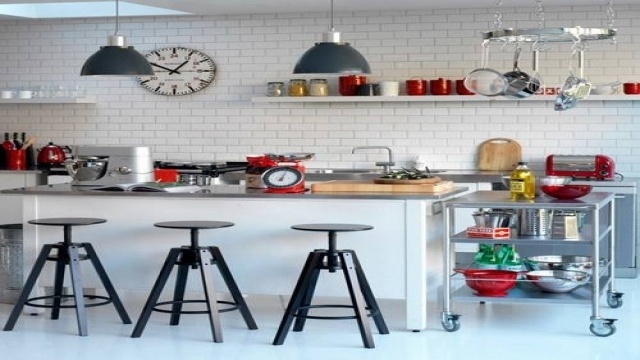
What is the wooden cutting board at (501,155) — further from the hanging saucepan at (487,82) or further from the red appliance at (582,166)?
the hanging saucepan at (487,82)

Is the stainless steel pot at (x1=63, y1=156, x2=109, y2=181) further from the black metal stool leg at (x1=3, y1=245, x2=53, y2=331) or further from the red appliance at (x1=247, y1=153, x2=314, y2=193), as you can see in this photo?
the red appliance at (x1=247, y1=153, x2=314, y2=193)

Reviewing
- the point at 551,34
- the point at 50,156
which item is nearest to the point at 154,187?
the point at 551,34

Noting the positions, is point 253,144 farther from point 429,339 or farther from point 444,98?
point 429,339

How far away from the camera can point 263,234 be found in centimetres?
715

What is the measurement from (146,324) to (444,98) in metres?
3.74

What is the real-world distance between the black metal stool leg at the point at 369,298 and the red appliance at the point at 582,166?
3112mm

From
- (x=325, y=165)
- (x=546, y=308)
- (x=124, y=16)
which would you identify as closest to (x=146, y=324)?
(x=546, y=308)

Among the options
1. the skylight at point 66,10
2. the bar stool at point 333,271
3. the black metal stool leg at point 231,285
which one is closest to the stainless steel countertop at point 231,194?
the bar stool at point 333,271

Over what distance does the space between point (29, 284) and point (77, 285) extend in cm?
34

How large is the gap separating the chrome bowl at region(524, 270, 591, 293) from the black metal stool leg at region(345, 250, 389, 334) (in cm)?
92

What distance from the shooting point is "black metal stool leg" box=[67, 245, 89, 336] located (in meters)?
6.79

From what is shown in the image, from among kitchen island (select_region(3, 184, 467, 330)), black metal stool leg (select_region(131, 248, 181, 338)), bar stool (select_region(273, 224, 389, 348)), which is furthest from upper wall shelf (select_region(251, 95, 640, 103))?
black metal stool leg (select_region(131, 248, 181, 338))

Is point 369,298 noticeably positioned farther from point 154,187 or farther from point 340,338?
point 154,187

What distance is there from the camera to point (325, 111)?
33.7 ft
